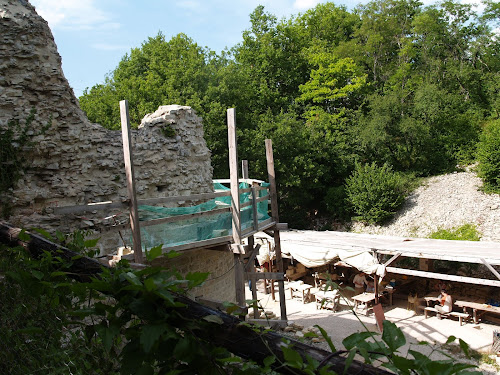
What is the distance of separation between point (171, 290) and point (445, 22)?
31830 millimetres

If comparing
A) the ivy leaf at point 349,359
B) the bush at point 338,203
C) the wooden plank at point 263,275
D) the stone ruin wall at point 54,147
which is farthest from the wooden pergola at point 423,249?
the ivy leaf at point 349,359

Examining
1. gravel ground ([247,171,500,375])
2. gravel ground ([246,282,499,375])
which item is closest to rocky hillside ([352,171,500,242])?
gravel ground ([247,171,500,375])

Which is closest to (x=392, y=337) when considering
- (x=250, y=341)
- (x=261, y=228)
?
(x=250, y=341)

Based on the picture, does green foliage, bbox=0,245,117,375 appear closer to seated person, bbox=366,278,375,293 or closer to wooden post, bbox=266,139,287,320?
wooden post, bbox=266,139,287,320

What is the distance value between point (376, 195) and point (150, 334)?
19.7 m

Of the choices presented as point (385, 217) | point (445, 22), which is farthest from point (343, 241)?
point (445, 22)

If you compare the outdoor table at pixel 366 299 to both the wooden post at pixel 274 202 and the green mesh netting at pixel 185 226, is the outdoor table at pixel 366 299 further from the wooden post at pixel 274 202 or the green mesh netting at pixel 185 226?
the green mesh netting at pixel 185 226

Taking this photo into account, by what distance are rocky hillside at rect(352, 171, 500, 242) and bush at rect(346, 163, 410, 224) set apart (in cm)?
47

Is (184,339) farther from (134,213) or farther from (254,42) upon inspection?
(254,42)

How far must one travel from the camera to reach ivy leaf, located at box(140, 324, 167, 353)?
111 centimetres

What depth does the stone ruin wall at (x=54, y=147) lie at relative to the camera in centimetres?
588

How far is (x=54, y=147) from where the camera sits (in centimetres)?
619

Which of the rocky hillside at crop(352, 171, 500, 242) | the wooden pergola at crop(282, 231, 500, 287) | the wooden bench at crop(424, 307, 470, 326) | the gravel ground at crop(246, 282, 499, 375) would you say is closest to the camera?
the gravel ground at crop(246, 282, 499, 375)

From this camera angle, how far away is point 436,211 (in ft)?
62.2
